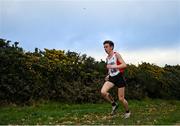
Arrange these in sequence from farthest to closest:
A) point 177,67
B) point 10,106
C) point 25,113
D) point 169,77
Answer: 1. point 177,67
2. point 169,77
3. point 10,106
4. point 25,113

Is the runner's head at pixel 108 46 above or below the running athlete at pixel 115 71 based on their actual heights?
above

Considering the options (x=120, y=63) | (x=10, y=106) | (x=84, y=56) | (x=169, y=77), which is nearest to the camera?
(x=120, y=63)

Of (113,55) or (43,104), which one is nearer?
(113,55)

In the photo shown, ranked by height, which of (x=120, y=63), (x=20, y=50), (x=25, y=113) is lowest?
(x=25, y=113)

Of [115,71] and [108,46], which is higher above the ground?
[108,46]

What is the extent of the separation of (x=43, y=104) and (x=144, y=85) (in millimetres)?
7333

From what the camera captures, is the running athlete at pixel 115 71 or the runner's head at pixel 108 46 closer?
the running athlete at pixel 115 71

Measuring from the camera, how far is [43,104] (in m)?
18.1

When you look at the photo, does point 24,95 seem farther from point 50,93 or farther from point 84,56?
point 84,56

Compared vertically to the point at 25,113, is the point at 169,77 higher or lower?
higher

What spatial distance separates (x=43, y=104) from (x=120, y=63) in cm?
627

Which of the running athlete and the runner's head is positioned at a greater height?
the runner's head

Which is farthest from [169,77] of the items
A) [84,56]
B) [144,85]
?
[84,56]

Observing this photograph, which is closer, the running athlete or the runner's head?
the running athlete
